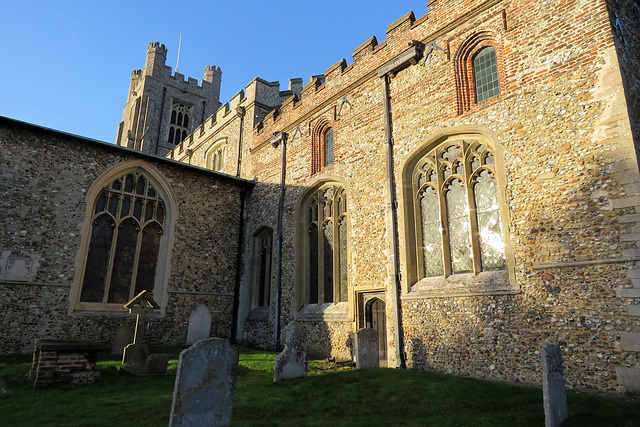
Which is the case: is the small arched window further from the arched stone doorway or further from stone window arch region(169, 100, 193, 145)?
stone window arch region(169, 100, 193, 145)

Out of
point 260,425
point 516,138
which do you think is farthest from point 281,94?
point 260,425

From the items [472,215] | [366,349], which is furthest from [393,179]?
[366,349]

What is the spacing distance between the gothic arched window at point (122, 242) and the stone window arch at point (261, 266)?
3.28 metres

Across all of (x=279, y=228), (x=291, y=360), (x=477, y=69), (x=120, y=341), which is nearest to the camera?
(x=291, y=360)

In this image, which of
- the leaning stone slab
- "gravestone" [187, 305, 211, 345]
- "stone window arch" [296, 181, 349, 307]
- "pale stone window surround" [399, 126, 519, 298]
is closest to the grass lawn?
the leaning stone slab

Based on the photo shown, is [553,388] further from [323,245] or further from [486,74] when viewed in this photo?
[323,245]

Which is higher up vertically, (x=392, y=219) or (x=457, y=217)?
(x=392, y=219)

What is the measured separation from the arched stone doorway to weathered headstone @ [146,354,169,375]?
500 centimetres

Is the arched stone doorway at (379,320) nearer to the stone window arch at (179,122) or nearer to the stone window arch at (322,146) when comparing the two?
the stone window arch at (322,146)

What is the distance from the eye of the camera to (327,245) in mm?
13133

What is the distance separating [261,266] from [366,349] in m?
7.50

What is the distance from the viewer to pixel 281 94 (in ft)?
66.9

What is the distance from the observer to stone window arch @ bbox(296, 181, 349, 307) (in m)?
12.4

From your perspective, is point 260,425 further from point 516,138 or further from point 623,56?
point 623,56
